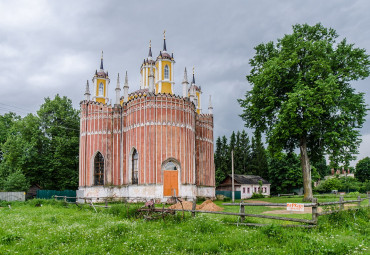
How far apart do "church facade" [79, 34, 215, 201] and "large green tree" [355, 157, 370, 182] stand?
62.9m

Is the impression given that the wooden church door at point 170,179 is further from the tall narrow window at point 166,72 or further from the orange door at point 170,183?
the tall narrow window at point 166,72

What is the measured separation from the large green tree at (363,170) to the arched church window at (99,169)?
7373 cm

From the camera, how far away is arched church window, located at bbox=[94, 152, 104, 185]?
1340 inches

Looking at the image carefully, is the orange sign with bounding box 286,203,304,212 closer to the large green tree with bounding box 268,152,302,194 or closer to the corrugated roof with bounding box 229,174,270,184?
the corrugated roof with bounding box 229,174,270,184

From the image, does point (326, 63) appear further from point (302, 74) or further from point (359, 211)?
point (359, 211)

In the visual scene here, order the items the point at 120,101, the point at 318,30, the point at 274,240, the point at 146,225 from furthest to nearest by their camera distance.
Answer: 1. the point at 120,101
2. the point at 318,30
3. the point at 146,225
4. the point at 274,240

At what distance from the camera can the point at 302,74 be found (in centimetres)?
2800

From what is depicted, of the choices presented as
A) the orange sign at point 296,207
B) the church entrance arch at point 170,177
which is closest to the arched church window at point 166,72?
the church entrance arch at point 170,177

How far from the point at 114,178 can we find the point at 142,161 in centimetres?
490

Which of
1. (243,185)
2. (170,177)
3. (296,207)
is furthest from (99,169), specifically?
(243,185)

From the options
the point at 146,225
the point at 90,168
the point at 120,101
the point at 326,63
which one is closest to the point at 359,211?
the point at 146,225

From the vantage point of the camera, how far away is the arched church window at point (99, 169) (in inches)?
1340

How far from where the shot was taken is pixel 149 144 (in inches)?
1190

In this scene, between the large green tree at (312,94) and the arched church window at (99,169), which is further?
the arched church window at (99,169)
